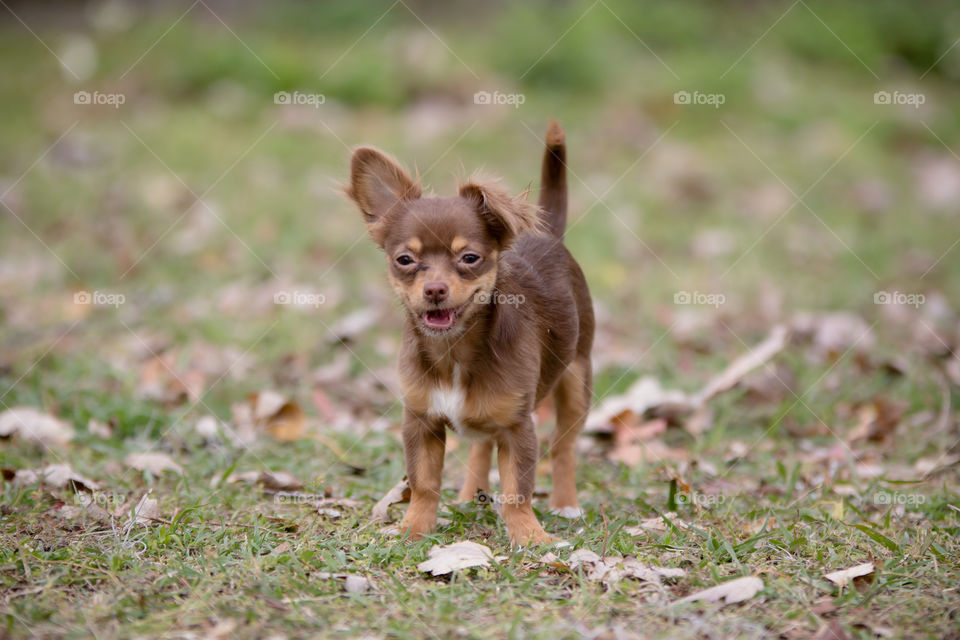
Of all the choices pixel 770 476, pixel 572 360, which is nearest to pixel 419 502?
pixel 572 360

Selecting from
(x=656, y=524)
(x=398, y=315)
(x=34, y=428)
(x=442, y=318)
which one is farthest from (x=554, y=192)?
(x=34, y=428)

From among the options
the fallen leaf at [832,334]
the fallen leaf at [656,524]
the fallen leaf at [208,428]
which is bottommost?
the fallen leaf at [656,524]

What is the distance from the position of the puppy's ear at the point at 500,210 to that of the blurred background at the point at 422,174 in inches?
70.3

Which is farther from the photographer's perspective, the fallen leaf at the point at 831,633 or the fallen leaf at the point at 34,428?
the fallen leaf at the point at 34,428

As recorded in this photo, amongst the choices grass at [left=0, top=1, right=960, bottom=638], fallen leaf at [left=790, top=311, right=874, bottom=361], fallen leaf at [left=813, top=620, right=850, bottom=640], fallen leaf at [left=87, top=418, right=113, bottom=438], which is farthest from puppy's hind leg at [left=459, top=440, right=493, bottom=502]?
fallen leaf at [left=790, top=311, right=874, bottom=361]

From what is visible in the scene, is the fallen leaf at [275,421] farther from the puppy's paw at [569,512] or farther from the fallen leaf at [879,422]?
the fallen leaf at [879,422]

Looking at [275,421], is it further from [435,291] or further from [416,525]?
[435,291]

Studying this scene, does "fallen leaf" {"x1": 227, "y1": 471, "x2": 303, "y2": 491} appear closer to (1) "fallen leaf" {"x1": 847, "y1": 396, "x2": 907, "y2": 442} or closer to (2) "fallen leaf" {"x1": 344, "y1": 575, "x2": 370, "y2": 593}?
(2) "fallen leaf" {"x1": 344, "y1": 575, "x2": 370, "y2": 593}

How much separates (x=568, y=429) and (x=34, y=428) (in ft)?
8.08

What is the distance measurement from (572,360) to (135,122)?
6827 millimetres

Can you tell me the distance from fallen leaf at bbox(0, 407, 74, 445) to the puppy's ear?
2.27m

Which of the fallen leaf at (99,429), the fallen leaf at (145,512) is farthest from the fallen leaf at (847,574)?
the fallen leaf at (99,429)

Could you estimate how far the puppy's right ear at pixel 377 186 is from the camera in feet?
12.0

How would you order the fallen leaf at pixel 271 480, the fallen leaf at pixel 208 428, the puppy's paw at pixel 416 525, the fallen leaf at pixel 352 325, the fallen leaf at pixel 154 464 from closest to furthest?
the puppy's paw at pixel 416 525, the fallen leaf at pixel 271 480, the fallen leaf at pixel 154 464, the fallen leaf at pixel 208 428, the fallen leaf at pixel 352 325
